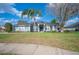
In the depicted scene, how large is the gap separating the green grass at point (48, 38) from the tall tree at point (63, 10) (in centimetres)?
14

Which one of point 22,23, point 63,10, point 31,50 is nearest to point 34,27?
point 22,23

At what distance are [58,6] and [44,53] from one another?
1.83 ft

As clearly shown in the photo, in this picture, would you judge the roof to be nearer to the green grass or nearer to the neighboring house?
the neighboring house

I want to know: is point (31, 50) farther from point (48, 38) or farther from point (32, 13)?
point (32, 13)

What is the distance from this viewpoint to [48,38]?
2947mm

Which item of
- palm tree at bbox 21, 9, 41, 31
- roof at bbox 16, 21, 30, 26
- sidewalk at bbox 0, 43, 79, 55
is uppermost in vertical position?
palm tree at bbox 21, 9, 41, 31

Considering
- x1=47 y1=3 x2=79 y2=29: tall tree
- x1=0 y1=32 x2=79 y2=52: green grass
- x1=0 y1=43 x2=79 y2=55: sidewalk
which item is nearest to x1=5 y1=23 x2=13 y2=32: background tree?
x1=0 y1=32 x2=79 y2=52: green grass

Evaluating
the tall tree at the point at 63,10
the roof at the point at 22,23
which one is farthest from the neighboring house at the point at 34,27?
the tall tree at the point at 63,10

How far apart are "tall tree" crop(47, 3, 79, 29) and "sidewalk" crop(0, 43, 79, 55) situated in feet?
0.95

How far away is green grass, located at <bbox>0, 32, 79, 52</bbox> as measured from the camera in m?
2.93

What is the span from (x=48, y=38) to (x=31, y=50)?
24cm

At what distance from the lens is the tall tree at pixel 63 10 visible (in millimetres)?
2920
